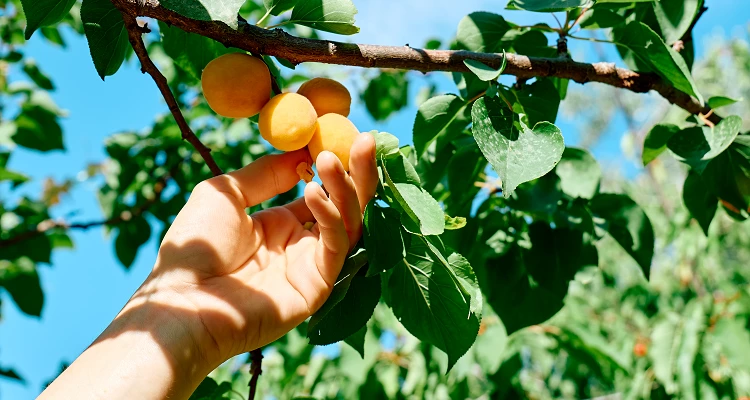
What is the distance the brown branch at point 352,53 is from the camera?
820mm

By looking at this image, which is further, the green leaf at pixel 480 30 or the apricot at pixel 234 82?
the green leaf at pixel 480 30

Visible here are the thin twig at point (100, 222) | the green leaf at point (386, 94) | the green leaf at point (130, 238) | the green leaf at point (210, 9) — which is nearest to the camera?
the green leaf at point (210, 9)

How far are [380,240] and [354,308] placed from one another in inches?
6.4

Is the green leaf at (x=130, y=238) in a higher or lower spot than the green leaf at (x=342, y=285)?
lower

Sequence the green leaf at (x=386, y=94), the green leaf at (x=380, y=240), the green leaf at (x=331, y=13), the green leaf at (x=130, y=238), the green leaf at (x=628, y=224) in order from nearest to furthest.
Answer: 1. the green leaf at (x=380, y=240)
2. the green leaf at (x=331, y=13)
3. the green leaf at (x=628, y=224)
4. the green leaf at (x=130, y=238)
5. the green leaf at (x=386, y=94)

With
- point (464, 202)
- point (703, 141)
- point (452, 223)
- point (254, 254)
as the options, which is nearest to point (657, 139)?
point (703, 141)

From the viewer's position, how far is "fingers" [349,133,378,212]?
74cm

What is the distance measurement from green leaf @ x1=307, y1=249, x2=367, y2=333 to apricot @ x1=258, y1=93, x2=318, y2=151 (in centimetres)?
19

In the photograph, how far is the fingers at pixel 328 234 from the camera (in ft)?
2.46

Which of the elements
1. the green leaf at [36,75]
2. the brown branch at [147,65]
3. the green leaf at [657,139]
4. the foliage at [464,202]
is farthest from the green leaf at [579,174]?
the green leaf at [36,75]

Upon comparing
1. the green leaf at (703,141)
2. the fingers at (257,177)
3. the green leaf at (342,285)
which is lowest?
the green leaf at (703,141)

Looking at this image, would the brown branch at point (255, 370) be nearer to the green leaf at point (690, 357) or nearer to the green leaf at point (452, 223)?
the green leaf at point (452, 223)

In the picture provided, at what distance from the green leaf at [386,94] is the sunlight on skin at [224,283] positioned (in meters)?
1.69

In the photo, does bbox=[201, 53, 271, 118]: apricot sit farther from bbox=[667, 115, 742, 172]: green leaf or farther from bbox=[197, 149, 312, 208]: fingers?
bbox=[667, 115, 742, 172]: green leaf
